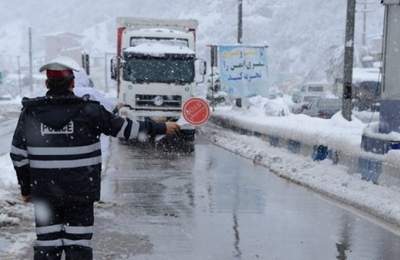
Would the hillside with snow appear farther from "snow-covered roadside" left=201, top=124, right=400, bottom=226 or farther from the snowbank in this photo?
"snow-covered roadside" left=201, top=124, right=400, bottom=226

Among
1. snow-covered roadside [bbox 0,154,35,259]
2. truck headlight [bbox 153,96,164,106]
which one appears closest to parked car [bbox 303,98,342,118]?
truck headlight [bbox 153,96,164,106]

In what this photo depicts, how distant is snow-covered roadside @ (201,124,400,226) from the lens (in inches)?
384

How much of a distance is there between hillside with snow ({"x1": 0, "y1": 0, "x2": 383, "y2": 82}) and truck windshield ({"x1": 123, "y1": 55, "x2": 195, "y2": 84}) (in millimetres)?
55468

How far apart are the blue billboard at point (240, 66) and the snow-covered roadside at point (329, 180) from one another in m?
9.32

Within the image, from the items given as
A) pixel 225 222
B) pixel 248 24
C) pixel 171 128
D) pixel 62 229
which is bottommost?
pixel 225 222

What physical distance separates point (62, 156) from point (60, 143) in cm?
9

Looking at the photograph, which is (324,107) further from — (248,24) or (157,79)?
(248,24)

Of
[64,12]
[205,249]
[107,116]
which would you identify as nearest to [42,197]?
[107,116]

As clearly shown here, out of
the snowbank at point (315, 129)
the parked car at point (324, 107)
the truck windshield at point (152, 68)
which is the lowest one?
the parked car at point (324, 107)

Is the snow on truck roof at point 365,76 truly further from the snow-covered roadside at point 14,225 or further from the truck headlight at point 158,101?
the snow-covered roadside at point 14,225

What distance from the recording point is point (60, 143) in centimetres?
455

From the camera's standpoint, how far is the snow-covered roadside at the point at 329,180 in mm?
9766

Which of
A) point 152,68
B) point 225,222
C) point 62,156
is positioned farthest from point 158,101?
point 62,156

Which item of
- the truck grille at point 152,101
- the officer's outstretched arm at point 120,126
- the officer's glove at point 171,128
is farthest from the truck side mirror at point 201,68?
the officer's outstretched arm at point 120,126
